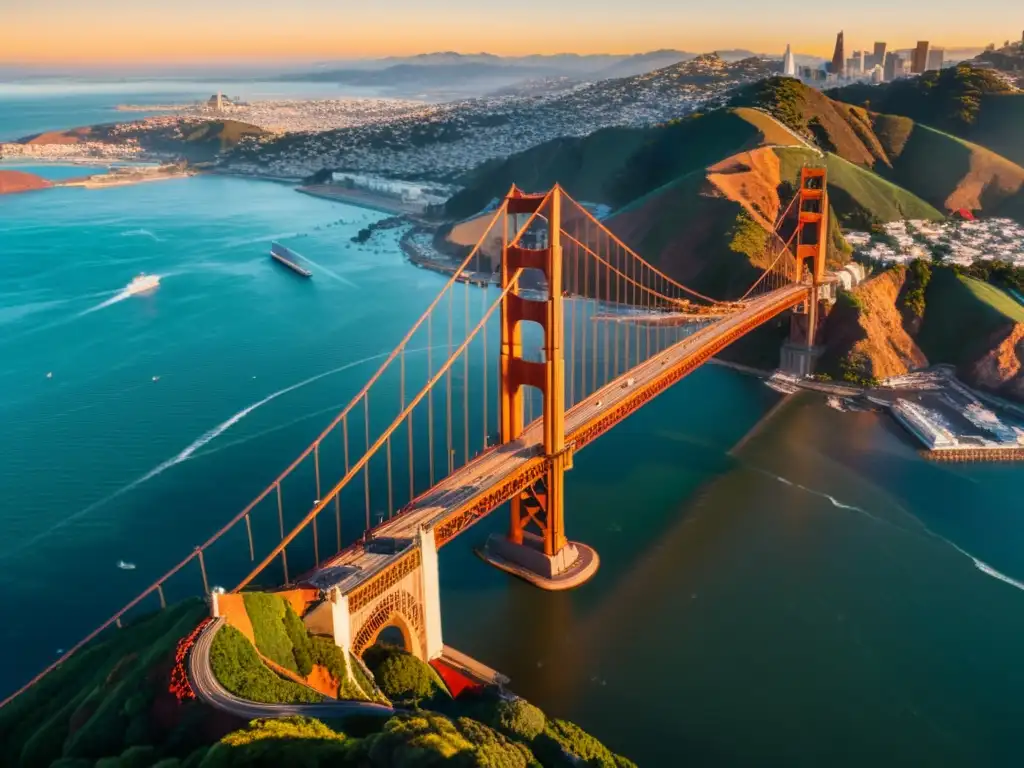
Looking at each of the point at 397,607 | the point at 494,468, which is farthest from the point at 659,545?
the point at 397,607

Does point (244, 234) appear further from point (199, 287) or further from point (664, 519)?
point (664, 519)

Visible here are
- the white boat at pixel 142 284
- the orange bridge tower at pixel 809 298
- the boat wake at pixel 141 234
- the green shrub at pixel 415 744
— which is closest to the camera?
the green shrub at pixel 415 744

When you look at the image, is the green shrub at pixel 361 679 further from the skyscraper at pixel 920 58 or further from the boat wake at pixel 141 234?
the skyscraper at pixel 920 58

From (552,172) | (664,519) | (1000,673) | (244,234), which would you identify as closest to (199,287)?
(244,234)

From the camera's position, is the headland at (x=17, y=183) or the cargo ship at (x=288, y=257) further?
the headland at (x=17, y=183)

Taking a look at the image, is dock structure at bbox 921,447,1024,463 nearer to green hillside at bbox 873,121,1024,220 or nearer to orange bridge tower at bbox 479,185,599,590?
orange bridge tower at bbox 479,185,599,590

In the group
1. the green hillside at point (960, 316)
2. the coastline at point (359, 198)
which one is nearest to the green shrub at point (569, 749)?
the green hillside at point (960, 316)
